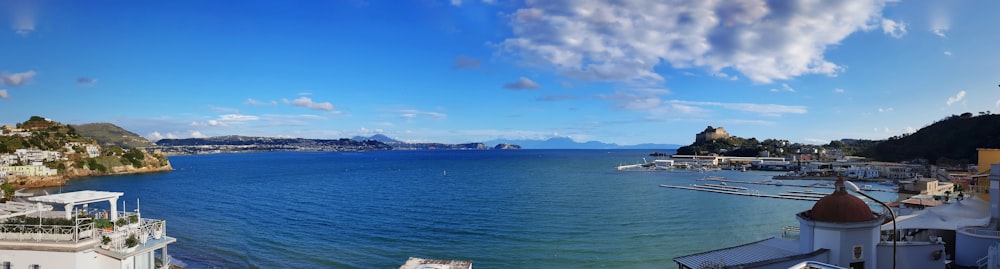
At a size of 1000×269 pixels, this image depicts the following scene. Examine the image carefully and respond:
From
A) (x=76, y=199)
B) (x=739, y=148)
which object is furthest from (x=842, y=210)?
(x=739, y=148)

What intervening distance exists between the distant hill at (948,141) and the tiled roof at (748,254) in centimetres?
8999

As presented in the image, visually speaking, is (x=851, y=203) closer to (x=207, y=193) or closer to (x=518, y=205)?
(x=518, y=205)

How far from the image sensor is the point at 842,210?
44.1 feet

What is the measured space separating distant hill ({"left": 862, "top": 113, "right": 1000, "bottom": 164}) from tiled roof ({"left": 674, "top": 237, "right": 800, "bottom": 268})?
295 feet

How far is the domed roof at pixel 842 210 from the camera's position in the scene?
528 inches

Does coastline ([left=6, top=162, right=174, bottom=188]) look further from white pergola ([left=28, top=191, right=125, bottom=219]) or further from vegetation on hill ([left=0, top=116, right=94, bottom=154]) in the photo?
white pergola ([left=28, top=191, right=125, bottom=219])

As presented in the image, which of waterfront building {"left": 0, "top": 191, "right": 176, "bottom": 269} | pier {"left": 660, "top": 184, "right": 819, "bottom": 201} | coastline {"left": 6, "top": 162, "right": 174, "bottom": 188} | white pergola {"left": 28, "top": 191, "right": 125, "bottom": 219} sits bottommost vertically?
coastline {"left": 6, "top": 162, "right": 174, "bottom": 188}

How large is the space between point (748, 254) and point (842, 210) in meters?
3.15

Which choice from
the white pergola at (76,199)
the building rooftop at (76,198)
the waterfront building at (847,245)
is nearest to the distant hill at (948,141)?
the waterfront building at (847,245)

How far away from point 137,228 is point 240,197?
151ft

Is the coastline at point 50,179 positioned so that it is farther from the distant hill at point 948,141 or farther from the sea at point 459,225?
the distant hill at point 948,141

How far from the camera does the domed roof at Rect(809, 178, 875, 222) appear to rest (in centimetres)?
1341

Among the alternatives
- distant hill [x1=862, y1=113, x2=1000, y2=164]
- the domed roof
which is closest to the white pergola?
the domed roof

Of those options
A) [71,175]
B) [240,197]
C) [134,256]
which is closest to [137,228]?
[134,256]
